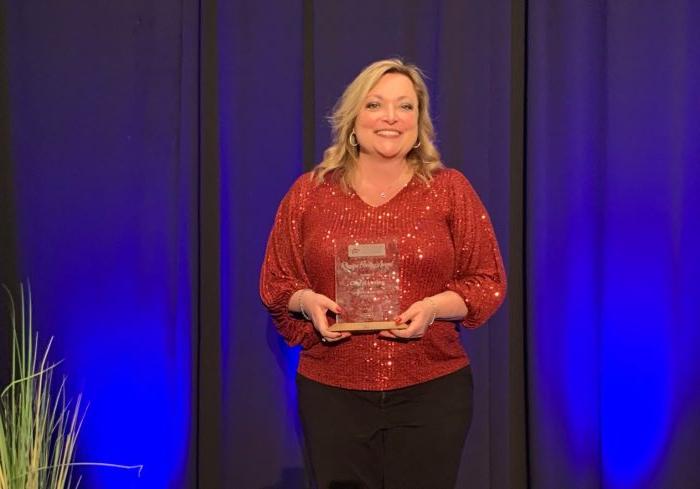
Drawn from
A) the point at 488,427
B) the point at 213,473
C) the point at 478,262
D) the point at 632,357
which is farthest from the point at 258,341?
the point at 632,357

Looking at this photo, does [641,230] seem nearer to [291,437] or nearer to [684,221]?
[684,221]

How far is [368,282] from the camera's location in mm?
1715

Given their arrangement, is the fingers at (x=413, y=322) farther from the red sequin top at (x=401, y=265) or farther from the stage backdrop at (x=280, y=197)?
the stage backdrop at (x=280, y=197)

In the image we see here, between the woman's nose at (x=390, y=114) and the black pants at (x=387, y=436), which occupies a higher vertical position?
the woman's nose at (x=390, y=114)

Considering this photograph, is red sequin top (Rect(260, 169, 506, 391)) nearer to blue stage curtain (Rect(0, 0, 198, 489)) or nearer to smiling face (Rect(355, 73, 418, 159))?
smiling face (Rect(355, 73, 418, 159))

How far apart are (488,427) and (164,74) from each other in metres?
1.71

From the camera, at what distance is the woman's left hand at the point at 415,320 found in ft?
5.47

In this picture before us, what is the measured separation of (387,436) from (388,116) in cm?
79

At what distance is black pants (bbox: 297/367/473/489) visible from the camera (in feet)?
5.66

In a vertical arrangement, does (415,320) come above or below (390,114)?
below

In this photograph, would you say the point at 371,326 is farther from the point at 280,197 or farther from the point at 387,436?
the point at 280,197

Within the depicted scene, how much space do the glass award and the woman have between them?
1.3 inches

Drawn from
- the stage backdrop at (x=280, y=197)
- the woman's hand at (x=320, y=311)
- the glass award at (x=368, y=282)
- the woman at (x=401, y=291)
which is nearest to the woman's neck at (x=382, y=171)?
the woman at (x=401, y=291)

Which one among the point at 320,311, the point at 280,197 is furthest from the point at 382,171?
the point at 280,197
